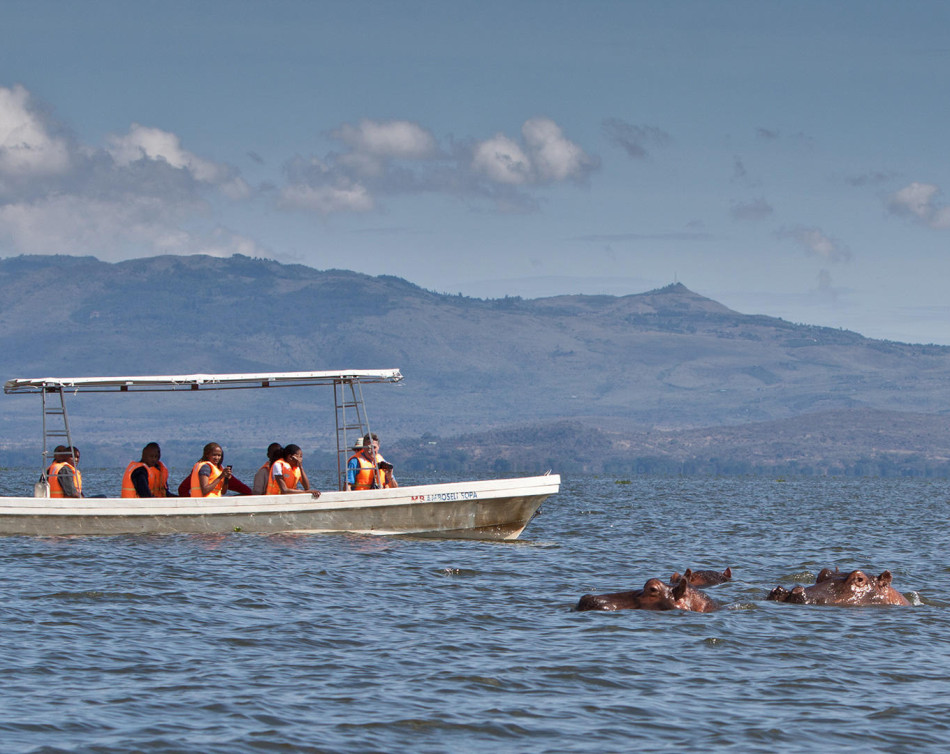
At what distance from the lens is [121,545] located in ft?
87.5

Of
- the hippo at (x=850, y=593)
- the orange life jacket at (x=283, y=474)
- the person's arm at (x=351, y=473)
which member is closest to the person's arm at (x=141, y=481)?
the orange life jacket at (x=283, y=474)

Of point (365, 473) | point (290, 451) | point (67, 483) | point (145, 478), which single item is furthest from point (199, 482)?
point (365, 473)

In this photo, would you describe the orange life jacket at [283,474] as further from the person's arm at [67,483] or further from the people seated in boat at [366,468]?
the person's arm at [67,483]

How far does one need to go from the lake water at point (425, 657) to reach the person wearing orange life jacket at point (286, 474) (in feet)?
5.74

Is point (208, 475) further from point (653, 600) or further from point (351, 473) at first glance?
point (653, 600)

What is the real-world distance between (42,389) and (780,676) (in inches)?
722

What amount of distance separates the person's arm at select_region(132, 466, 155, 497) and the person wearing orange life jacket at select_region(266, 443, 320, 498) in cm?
246

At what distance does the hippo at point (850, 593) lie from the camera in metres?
20.2

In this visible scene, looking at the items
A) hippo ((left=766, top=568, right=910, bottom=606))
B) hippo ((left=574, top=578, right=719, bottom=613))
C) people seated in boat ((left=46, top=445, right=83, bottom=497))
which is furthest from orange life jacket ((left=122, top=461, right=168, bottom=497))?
hippo ((left=766, top=568, right=910, bottom=606))

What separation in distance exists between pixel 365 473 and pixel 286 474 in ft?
5.46

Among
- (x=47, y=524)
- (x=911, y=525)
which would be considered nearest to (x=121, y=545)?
(x=47, y=524)

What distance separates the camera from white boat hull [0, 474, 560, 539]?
27656 millimetres

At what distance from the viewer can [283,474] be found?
28578 mm

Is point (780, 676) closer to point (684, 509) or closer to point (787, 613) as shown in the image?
point (787, 613)
